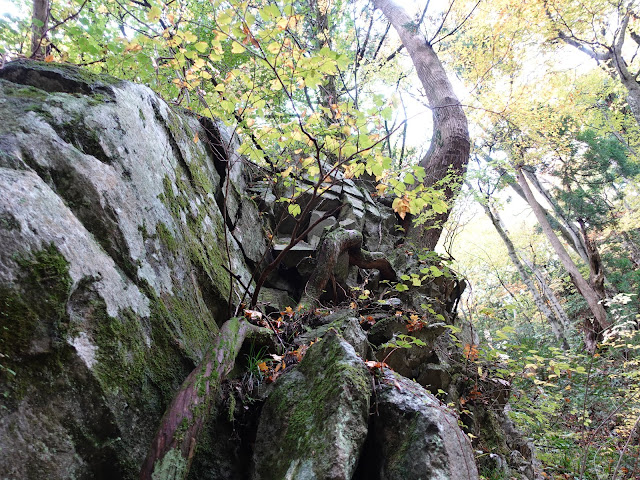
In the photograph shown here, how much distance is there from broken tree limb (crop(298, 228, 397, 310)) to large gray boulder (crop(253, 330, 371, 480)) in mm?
1847

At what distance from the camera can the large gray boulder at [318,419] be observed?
6.01 feet

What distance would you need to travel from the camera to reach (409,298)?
5.43m

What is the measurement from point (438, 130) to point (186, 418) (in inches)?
264

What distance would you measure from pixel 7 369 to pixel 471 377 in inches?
216

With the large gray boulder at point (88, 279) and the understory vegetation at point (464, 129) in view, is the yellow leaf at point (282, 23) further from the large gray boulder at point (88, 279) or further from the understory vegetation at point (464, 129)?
the large gray boulder at point (88, 279)

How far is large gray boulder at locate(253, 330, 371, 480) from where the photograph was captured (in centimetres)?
183

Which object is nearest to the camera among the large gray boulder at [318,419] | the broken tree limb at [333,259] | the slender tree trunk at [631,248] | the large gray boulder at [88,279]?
the large gray boulder at [88,279]

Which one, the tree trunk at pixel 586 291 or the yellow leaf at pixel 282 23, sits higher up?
the tree trunk at pixel 586 291

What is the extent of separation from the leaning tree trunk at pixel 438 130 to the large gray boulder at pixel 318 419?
13.4ft

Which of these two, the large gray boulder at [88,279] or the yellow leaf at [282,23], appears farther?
the yellow leaf at [282,23]

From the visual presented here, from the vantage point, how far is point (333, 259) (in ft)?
16.0

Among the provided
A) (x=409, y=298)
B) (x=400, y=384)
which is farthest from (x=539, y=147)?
(x=400, y=384)

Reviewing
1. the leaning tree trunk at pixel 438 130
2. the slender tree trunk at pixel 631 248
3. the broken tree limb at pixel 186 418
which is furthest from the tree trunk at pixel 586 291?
the broken tree limb at pixel 186 418

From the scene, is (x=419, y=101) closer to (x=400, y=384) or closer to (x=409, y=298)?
(x=409, y=298)
